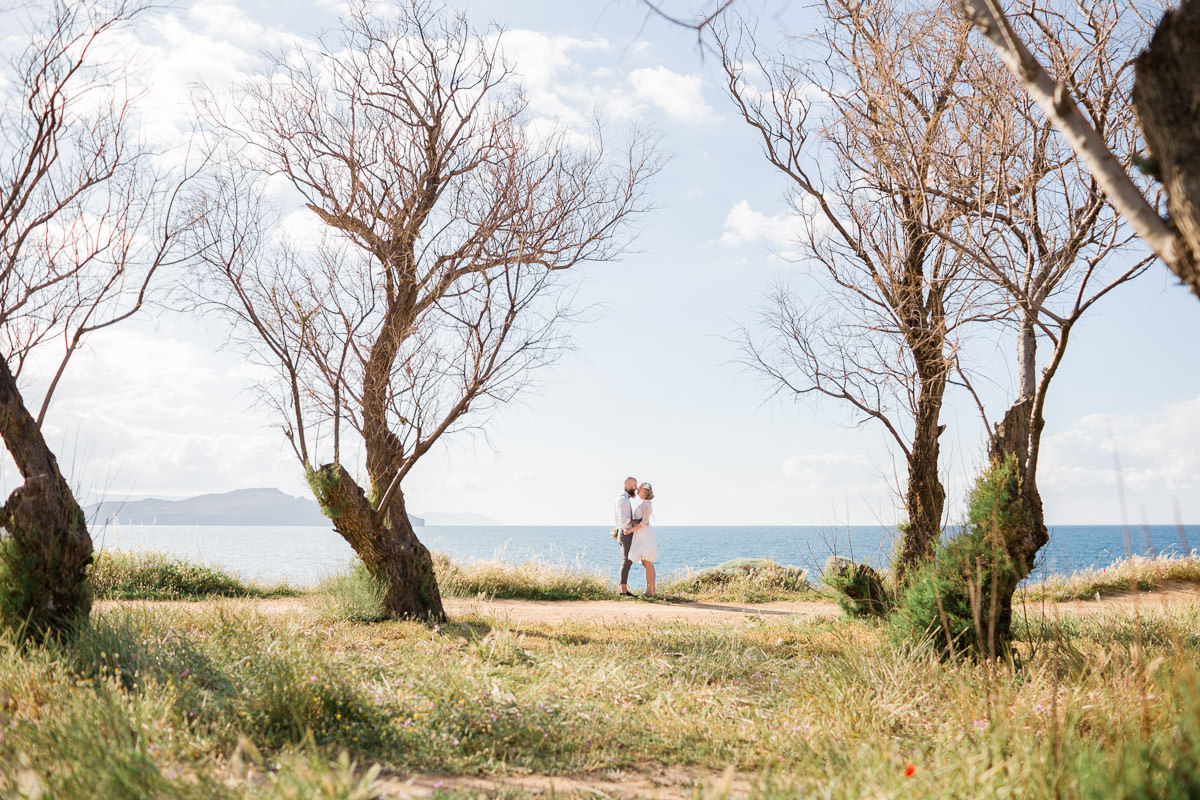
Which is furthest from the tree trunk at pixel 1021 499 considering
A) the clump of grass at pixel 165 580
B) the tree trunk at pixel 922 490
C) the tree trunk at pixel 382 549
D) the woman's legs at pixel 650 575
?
the clump of grass at pixel 165 580

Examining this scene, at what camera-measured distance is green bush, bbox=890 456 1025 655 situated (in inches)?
222

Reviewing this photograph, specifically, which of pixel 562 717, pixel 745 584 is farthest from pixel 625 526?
pixel 562 717

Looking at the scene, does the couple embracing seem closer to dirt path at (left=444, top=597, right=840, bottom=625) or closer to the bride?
the bride

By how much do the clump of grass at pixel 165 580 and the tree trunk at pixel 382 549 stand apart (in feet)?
14.6

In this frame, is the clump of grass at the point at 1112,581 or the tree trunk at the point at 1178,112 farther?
the clump of grass at the point at 1112,581

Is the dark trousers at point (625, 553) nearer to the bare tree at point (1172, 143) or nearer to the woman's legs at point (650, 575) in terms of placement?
the woman's legs at point (650, 575)

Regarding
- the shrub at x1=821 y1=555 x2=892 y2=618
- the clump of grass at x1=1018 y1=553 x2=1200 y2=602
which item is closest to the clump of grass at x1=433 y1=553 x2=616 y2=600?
the shrub at x1=821 y1=555 x2=892 y2=618

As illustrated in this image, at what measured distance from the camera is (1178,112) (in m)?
2.46

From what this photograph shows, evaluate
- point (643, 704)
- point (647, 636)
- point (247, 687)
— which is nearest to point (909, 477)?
point (647, 636)

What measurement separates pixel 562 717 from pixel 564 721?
5 centimetres

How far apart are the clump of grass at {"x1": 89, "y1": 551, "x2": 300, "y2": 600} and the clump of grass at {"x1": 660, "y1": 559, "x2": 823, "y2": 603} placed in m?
6.71

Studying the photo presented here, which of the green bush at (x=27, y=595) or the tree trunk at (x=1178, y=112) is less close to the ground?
the tree trunk at (x=1178, y=112)

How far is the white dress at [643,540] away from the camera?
12469 millimetres

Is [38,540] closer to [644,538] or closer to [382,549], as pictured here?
[382,549]
